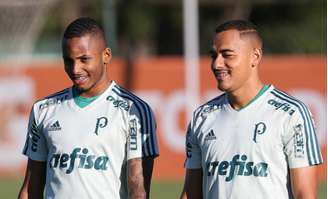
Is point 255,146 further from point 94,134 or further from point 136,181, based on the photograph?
point 94,134

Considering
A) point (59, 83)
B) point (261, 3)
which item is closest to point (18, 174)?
point (59, 83)

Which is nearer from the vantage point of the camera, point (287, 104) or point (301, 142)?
point (301, 142)

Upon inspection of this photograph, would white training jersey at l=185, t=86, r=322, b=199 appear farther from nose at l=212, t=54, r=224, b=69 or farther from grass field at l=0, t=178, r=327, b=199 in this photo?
grass field at l=0, t=178, r=327, b=199

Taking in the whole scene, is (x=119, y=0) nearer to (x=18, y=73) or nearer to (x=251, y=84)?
(x=18, y=73)

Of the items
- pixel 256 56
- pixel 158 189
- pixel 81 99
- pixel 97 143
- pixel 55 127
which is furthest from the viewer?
pixel 158 189

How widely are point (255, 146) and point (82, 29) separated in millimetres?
1315

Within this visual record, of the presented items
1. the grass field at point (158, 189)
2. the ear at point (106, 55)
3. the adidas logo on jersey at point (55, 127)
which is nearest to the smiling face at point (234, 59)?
the ear at point (106, 55)

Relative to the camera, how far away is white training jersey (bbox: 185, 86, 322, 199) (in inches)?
263

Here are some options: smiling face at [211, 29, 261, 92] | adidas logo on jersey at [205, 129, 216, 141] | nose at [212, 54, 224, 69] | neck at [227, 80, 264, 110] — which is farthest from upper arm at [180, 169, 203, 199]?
nose at [212, 54, 224, 69]

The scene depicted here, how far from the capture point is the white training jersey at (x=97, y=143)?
23.2 ft

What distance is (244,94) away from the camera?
6891mm

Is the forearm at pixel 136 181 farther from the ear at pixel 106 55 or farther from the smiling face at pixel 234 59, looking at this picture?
the smiling face at pixel 234 59

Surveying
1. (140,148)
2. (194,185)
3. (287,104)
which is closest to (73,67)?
(140,148)

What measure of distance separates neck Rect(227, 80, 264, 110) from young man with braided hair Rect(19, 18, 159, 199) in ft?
1.86
